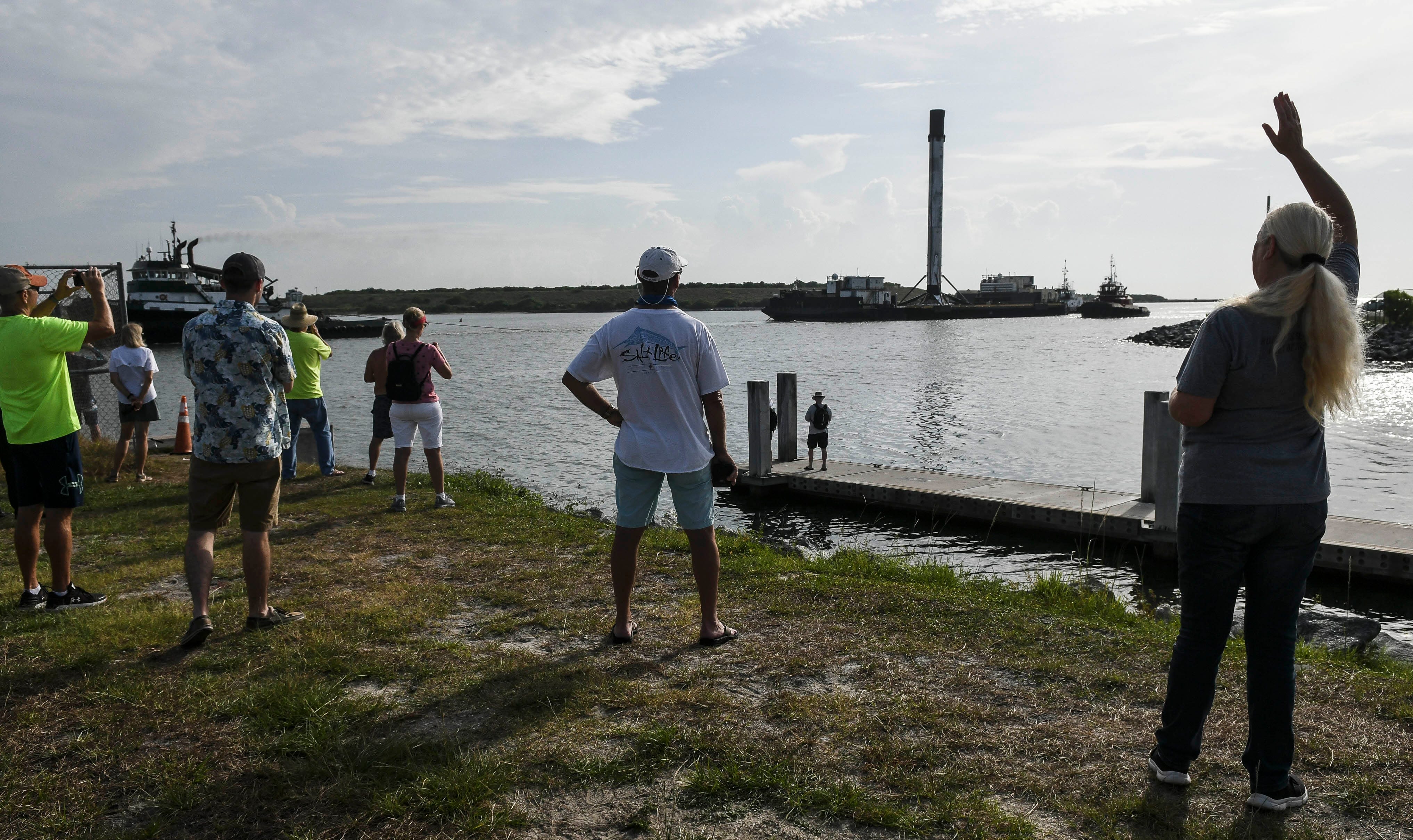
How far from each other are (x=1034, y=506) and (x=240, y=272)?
9132mm

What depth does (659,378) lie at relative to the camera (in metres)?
4.43

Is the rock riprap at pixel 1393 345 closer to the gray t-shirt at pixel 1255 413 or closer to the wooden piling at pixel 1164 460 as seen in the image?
the wooden piling at pixel 1164 460

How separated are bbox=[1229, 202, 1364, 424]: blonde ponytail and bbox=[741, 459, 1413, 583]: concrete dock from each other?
7031 millimetres

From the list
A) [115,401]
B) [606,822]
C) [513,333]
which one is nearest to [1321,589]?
[606,822]

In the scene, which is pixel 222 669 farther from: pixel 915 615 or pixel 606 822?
pixel 915 615

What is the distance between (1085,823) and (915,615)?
7.66 feet

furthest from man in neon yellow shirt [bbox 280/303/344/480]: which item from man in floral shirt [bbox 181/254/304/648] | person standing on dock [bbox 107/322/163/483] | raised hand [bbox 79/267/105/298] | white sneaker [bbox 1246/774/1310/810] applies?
white sneaker [bbox 1246/774/1310/810]

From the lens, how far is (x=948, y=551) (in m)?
10.6

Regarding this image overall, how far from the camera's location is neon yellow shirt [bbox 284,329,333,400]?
952 centimetres

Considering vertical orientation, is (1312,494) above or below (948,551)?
above

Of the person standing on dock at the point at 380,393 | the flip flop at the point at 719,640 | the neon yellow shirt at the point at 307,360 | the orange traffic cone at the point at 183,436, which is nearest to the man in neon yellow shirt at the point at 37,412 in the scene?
the person standing on dock at the point at 380,393

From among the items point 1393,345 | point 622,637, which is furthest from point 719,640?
point 1393,345

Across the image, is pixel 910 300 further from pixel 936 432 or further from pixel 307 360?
pixel 307 360

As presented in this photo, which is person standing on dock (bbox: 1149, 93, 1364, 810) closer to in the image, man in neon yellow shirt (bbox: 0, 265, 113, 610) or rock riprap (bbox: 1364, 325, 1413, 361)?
man in neon yellow shirt (bbox: 0, 265, 113, 610)
